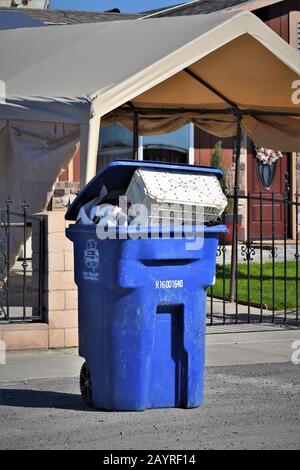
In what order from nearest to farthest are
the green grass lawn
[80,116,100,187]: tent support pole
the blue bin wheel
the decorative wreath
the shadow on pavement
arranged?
1. the blue bin wheel
2. the shadow on pavement
3. [80,116,100,187]: tent support pole
4. the green grass lawn
5. the decorative wreath

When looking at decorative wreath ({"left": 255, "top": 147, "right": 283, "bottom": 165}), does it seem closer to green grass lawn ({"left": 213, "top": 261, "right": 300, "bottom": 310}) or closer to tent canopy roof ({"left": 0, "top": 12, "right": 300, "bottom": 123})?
green grass lawn ({"left": 213, "top": 261, "right": 300, "bottom": 310})

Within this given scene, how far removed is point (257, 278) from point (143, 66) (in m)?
5.60

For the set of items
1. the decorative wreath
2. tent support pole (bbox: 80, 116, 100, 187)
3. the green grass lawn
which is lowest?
the green grass lawn

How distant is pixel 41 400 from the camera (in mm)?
7293

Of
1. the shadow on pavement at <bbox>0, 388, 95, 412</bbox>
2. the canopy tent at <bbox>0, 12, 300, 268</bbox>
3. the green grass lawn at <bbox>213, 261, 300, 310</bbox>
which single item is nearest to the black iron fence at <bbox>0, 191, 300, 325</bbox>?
the green grass lawn at <bbox>213, 261, 300, 310</bbox>

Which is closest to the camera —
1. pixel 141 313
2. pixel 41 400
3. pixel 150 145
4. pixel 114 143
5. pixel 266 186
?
pixel 141 313

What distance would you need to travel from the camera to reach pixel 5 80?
10922mm

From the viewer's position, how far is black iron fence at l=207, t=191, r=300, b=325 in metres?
11.2

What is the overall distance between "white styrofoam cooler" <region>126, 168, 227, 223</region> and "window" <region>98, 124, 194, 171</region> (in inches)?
419

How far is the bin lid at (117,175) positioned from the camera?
676 cm

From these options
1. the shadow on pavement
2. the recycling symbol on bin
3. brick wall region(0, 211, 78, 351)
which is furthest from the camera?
brick wall region(0, 211, 78, 351)

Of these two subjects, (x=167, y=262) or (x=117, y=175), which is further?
(x=117, y=175)

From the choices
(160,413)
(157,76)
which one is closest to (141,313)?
(160,413)

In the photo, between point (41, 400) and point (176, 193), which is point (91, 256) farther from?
point (41, 400)
